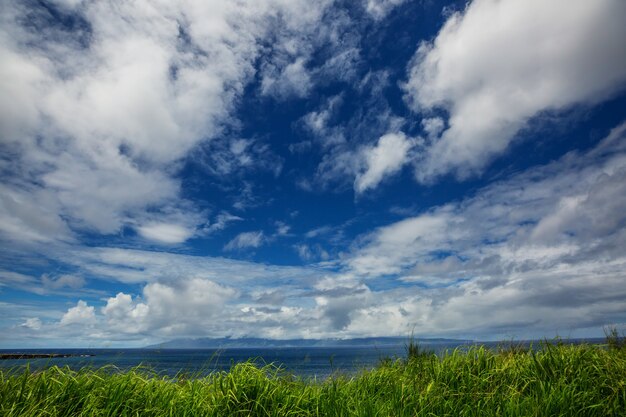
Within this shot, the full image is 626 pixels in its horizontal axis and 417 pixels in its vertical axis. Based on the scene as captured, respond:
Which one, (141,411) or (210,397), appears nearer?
(141,411)

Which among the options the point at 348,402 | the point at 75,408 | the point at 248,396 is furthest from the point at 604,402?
the point at 75,408

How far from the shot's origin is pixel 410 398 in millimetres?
8508

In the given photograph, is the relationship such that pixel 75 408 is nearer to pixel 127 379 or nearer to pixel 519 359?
pixel 127 379

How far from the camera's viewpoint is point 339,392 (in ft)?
28.4

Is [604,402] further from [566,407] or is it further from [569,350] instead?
[569,350]

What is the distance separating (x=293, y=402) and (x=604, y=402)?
6.69m

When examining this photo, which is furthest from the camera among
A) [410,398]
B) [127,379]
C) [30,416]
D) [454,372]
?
[454,372]

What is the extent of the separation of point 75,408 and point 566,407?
9246 millimetres

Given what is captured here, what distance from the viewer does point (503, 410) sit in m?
7.54

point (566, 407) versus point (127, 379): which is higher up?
point (127, 379)

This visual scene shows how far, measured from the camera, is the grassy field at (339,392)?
23.7 feet

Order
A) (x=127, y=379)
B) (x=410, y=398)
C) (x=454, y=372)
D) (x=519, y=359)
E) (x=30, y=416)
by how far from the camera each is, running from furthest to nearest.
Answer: (x=519, y=359)
(x=454, y=372)
(x=410, y=398)
(x=127, y=379)
(x=30, y=416)

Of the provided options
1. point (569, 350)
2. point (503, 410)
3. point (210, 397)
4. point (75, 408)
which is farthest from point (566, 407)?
point (75, 408)

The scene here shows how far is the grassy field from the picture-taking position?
23.7 feet
